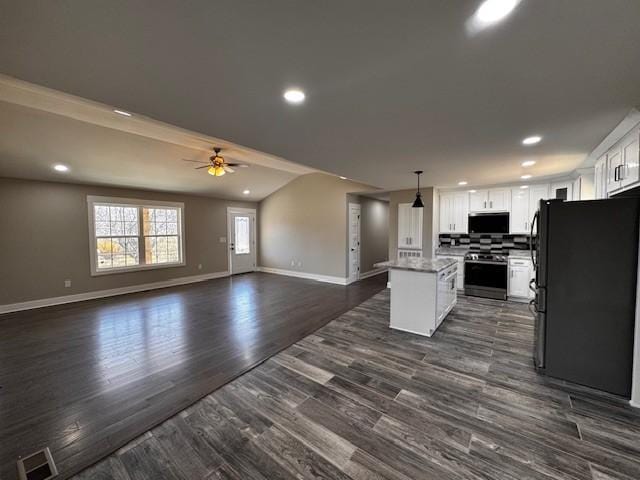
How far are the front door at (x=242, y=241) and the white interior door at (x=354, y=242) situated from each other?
3602 mm

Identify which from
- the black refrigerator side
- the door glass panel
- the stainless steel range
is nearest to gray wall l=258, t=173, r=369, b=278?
the door glass panel

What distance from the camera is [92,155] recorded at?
181 inches

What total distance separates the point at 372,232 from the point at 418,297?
4731 millimetres

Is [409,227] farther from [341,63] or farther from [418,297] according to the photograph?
[341,63]

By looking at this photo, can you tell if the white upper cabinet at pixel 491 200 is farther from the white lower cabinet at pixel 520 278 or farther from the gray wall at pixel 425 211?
the white lower cabinet at pixel 520 278

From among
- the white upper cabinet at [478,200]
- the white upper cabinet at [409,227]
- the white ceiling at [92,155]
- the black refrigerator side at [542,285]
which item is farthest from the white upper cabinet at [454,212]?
the white ceiling at [92,155]

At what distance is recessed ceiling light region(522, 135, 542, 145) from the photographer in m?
2.78

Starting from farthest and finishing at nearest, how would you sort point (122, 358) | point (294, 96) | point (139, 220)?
point (139, 220)
point (122, 358)
point (294, 96)

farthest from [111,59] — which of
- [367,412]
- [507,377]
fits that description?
[507,377]

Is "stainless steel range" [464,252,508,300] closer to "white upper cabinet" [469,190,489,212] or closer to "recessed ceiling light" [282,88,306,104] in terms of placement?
"white upper cabinet" [469,190,489,212]

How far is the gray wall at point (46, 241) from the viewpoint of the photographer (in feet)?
15.6

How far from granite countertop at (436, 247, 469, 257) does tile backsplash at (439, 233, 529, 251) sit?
0.67 ft

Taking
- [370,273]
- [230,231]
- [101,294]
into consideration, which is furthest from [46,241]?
[370,273]

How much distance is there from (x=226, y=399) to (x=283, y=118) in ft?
8.53
